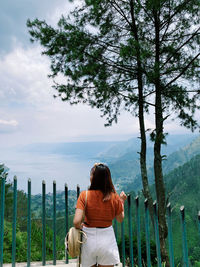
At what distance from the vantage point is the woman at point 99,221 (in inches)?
106

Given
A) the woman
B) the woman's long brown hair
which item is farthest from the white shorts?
the woman's long brown hair

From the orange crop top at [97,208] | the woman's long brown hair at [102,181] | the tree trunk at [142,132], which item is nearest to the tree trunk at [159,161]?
the tree trunk at [142,132]

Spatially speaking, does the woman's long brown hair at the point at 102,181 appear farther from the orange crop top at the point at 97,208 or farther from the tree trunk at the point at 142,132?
the tree trunk at the point at 142,132

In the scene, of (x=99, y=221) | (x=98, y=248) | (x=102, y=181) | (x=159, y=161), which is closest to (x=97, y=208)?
(x=99, y=221)

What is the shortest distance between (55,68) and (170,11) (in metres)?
3.37

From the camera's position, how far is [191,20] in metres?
7.59

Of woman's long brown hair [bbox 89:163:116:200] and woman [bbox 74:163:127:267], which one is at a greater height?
woman's long brown hair [bbox 89:163:116:200]

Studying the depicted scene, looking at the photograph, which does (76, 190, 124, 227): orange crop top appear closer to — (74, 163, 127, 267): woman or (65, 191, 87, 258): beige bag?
(74, 163, 127, 267): woman

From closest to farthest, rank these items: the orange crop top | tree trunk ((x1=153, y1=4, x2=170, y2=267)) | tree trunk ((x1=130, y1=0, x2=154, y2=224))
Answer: the orange crop top → tree trunk ((x1=153, y1=4, x2=170, y2=267)) → tree trunk ((x1=130, y1=0, x2=154, y2=224))

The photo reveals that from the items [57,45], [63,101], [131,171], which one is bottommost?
[131,171]

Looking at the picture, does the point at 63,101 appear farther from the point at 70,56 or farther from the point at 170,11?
the point at 170,11

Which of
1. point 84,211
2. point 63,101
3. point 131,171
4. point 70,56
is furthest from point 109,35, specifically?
point 131,171

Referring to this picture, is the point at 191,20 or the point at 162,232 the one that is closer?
the point at 162,232

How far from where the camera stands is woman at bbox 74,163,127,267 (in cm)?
268
